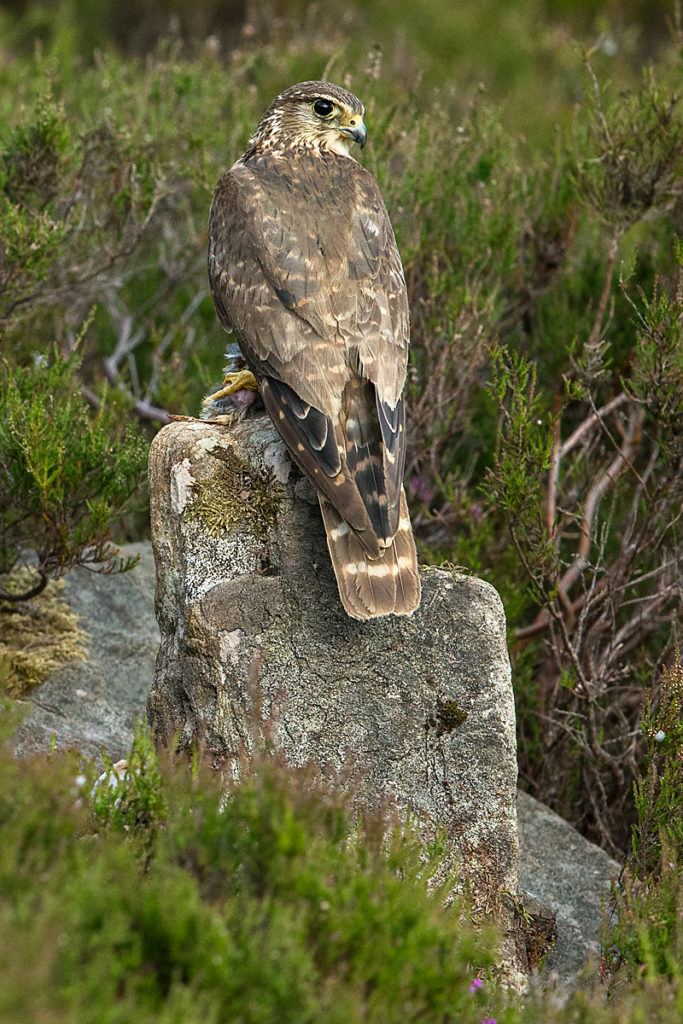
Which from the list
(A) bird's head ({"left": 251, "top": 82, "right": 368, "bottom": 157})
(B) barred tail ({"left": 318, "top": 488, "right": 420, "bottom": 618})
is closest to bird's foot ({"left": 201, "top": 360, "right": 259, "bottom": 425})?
(B) barred tail ({"left": 318, "top": 488, "right": 420, "bottom": 618})

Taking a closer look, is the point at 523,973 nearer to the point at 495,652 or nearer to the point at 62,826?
the point at 495,652

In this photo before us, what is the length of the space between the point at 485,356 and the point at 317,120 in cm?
156

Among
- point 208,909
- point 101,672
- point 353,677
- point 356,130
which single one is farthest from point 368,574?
point 356,130

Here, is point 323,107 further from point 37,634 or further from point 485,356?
point 37,634

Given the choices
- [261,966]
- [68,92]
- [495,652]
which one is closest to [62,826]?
[261,966]

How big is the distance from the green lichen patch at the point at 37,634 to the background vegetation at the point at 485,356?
0.61 feet

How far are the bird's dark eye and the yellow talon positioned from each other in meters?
1.27

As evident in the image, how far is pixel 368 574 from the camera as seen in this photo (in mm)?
3352

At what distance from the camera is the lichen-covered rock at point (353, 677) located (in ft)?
11.6

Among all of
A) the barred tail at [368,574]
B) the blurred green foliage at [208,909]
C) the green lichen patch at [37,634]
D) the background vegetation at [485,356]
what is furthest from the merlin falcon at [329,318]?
the green lichen patch at [37,634]

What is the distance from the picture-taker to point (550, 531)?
4672mm

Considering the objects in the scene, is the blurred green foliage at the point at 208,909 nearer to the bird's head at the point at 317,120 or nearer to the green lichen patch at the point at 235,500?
the green lichen patch at the point at 235,500

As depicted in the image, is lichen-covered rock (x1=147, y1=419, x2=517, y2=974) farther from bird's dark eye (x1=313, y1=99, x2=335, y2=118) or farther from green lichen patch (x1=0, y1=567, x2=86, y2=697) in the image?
bird's dark eye (x1=313, y1=99, x2=335, y2=118)

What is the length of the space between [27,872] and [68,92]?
21.9 ft
